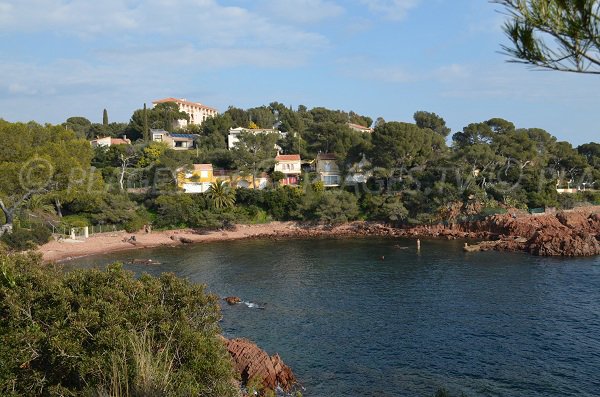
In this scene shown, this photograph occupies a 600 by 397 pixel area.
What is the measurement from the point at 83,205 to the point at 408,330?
4142 centimetres

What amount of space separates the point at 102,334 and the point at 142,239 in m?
43.0

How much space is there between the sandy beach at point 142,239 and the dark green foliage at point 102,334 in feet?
108

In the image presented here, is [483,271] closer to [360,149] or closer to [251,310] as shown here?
[251,310]

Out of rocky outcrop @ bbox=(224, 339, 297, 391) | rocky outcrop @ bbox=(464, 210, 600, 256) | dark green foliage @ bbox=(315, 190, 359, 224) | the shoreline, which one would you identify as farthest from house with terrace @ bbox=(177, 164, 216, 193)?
rocky outcrop @ bbox=(224, 339, 297, 391)

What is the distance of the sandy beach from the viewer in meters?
47.0

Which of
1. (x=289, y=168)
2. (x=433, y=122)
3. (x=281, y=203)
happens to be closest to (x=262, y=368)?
(x=281, y=203)

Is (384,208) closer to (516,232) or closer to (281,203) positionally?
(281,203)

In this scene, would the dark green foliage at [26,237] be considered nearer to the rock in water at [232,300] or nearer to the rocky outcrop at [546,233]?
the rock in water at [232,300]

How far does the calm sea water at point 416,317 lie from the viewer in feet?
67.7

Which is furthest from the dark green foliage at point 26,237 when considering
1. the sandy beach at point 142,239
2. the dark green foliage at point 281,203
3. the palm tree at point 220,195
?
the dark green foliage at point 281,203

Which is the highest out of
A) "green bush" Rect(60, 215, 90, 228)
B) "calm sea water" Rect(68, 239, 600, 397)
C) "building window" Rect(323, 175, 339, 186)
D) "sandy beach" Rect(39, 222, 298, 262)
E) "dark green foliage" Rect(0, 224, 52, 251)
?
"building window" Rect(323, 175, 339, 186)

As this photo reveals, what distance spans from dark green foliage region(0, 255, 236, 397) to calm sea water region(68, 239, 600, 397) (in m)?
7.91

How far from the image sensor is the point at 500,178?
2505 inches

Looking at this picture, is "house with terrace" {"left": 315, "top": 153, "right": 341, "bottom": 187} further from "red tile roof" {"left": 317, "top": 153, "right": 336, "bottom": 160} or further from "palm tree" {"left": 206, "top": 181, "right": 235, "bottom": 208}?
"palm tree" {"left": 206, "top": 181, "right": 235, "bottom": 208}
